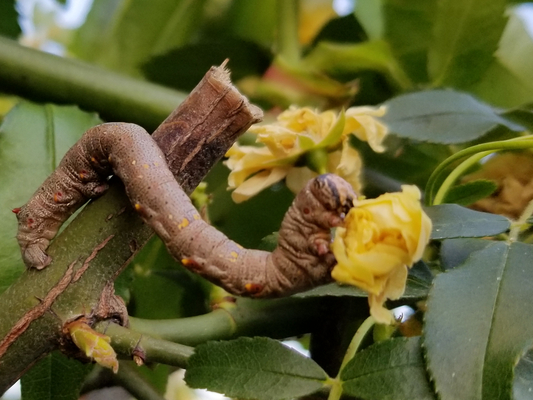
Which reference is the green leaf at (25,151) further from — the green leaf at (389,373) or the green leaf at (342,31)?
the green leaf at (342,31)

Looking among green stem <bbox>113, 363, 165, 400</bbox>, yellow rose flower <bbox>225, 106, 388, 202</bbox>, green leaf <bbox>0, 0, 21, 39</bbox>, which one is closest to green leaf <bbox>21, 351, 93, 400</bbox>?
green stem <bbox>113, 363, 165, 400</bbox>

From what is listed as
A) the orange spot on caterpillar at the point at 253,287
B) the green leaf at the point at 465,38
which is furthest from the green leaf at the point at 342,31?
the orange spot on caterpillar at the point at 253,287

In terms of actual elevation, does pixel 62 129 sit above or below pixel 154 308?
above

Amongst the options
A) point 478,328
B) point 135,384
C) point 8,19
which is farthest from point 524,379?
point 8,19

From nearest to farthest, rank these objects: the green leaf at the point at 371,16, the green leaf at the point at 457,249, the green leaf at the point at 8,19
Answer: the green leaf at the point at 457,249 → the green leaf at the point at 8,19 → the green leaf at the point at 371,16

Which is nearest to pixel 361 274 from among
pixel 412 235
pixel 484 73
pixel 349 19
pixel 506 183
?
pixel 412 235

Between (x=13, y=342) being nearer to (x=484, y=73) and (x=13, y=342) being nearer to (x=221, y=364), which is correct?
(x=221, y=364)

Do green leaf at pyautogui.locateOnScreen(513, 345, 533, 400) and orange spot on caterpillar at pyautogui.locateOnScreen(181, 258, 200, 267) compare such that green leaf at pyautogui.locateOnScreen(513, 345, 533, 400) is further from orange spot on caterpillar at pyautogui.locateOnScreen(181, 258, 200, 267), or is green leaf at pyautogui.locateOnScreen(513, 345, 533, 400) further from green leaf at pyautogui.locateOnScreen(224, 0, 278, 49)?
green leaf at pyautogui.locateOnScreen(224, 0, 278, 49)
